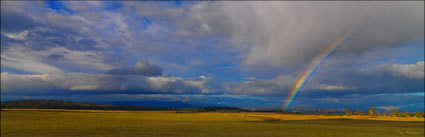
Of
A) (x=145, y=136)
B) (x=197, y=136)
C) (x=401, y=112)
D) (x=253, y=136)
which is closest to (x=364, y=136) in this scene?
(x=253, y=136)

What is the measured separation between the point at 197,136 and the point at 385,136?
1277 inches

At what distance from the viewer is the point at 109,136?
44.5m

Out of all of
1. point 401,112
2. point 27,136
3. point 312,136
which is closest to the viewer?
point 27,136

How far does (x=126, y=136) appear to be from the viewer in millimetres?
44469

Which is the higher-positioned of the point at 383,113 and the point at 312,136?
the point at 312,136

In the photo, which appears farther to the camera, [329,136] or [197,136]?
[329,136]

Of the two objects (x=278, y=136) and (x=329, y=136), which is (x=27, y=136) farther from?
(x=329, y=136)

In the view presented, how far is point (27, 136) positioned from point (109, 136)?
12616mm

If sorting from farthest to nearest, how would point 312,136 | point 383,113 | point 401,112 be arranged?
point 383,113 < point 401,112 < point 312,136

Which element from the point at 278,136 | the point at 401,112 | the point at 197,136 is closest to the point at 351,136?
the point at 278,136

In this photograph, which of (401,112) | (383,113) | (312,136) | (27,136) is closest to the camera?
(27,136)

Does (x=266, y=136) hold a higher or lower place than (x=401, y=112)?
higher

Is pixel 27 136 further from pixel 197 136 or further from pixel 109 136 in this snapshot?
pixel 197 136

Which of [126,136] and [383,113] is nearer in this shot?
[126,136]
